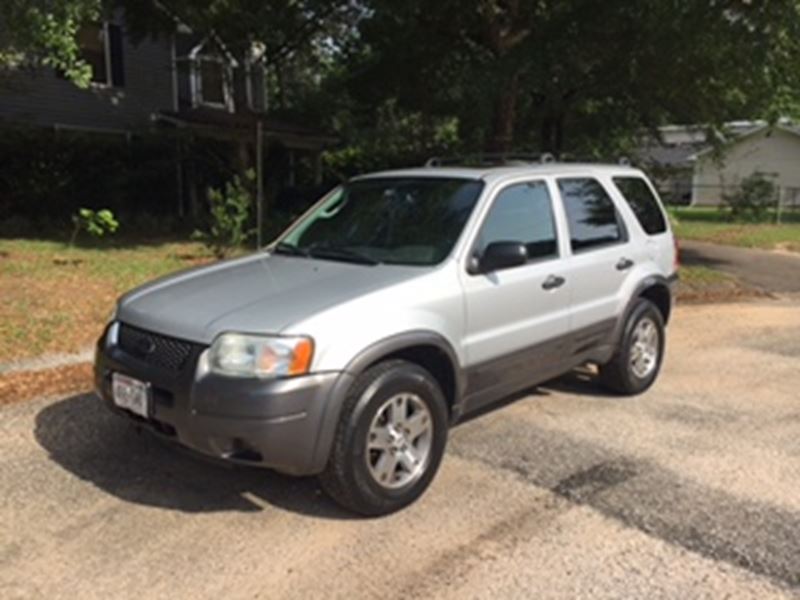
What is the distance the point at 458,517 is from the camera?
3.66 m

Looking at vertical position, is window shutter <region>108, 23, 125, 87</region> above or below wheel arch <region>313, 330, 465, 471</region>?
above

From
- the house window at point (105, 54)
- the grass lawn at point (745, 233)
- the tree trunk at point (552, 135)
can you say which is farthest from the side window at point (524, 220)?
the house window at point (105, 54)

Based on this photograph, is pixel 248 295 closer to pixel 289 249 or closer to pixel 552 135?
pixel 289 249

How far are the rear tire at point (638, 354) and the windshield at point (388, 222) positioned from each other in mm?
1849

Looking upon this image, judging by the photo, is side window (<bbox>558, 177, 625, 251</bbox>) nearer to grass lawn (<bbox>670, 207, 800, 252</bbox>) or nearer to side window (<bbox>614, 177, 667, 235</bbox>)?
side window (<bbox>614, 177, 667, 235</bbox>)

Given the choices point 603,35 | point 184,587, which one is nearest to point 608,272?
point 184,587

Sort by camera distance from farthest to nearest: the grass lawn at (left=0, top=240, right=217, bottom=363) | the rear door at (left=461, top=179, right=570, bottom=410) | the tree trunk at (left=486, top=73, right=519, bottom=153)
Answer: the tree trunk at (left=486, top=73, right=519, bottom=153) < the grass lawn at (left=0, top=240, right=217, bottom=363) < the rear door at (left=461, top=179, right=570, bottom=410)

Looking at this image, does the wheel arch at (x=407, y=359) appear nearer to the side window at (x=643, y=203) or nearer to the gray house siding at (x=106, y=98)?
the side window at (x=643, y=203)

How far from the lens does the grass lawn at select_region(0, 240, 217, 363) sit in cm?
658

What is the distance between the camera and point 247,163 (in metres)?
16.4

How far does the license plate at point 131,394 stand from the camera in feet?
11.7

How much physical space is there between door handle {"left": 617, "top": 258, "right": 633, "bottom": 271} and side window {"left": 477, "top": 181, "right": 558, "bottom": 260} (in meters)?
0.80

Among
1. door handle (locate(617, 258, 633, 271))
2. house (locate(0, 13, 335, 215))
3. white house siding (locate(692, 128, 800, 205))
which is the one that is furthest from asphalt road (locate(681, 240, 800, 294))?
white house siding (locate(692, 128, 800, 205))

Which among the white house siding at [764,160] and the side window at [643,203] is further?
the white house siding at [764,160]
